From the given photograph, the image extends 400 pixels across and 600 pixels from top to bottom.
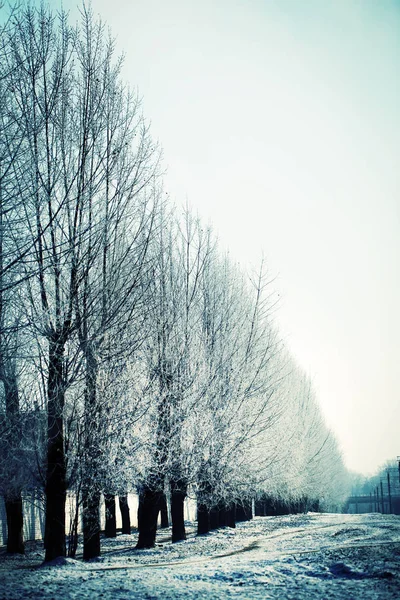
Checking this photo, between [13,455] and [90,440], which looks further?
[13,455]

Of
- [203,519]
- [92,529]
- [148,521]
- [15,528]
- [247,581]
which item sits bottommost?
[203,519]

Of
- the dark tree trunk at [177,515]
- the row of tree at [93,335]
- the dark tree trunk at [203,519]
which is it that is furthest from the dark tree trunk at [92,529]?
the dark tree trunk at [203,519]

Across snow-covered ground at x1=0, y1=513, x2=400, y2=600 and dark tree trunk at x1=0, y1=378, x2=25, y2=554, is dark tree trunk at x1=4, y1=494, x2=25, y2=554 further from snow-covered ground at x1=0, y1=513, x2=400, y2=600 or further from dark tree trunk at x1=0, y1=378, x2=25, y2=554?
snow-covered ground at x1=0, y1=513, x2=400, y2=600

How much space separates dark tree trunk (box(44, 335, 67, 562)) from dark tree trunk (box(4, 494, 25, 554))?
6.97 metres

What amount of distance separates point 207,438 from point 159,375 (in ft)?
7.46

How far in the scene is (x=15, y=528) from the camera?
15.3 metres

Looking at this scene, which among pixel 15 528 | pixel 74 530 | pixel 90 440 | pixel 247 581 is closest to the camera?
pixel 247 581

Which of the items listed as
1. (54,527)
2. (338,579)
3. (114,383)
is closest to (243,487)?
(114,383)

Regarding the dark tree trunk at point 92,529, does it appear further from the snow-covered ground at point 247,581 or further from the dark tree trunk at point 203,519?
the dark tree trunk at point 203,519

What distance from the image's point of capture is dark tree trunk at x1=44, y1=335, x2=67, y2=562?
864cm

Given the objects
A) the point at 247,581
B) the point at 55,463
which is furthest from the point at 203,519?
the point at 247,581

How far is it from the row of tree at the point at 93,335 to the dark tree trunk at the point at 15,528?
1.4 inches

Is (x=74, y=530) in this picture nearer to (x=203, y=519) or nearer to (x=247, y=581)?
(x=247, y=581)

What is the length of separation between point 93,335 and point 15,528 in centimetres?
932
